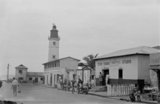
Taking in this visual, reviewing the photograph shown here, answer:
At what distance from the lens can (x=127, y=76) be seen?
1137 inches

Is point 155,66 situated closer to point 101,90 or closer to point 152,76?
point 152,76

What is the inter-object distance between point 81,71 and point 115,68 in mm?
10079

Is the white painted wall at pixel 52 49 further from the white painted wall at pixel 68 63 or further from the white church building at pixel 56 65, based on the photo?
the white painted wall at pixel 68 63

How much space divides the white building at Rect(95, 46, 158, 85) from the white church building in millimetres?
14053

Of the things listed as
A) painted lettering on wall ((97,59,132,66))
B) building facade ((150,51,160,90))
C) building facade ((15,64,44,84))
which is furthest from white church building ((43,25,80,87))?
building facade ((150,51,160,90))

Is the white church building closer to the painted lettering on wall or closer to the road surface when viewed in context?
the painted lettering on wall

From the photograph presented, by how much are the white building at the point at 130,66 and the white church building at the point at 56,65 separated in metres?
14.1

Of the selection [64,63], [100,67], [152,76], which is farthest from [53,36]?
[152,76]

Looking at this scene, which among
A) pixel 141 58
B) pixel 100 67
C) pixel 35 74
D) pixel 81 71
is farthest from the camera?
pixel 35 74

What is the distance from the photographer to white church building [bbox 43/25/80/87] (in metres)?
49.2

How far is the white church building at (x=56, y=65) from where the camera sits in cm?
4916

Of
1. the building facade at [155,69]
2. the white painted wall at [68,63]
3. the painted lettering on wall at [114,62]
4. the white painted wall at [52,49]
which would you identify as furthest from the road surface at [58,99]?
the white painted wall at [52,49]

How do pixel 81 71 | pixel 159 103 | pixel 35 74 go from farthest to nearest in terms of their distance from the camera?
pixel 35 74, pixel 81 71, pixel 159 103

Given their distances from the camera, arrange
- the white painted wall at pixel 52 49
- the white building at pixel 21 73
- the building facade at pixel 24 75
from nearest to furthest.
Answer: the white painted wall at pixel 52 49 < the building facade at pixel 24 75 < the white building at pixel 21 73
